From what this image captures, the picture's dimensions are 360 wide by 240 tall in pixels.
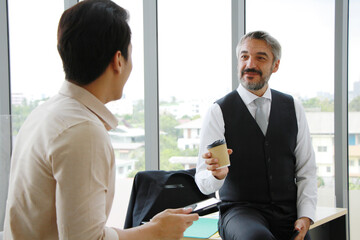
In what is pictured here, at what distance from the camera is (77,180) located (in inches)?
39.9

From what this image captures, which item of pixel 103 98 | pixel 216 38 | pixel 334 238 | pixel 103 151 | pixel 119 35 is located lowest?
pixel 334 238

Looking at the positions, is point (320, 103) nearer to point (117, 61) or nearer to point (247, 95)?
point (247, 95)

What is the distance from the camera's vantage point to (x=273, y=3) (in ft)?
10.5

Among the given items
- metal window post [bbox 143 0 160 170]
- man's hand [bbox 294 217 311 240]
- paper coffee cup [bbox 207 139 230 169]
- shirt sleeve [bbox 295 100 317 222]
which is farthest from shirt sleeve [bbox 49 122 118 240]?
metal window post [bbox 143 0 160 170]

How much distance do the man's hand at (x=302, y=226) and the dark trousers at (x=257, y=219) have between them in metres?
0.08

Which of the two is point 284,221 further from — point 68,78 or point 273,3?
point 273,3

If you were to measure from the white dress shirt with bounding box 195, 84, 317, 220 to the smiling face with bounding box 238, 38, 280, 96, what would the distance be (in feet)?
0.15

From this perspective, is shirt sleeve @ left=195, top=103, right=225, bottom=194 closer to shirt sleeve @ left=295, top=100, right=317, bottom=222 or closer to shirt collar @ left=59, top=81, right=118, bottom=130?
shirt sleeve @ left=295, top=100, right=317, bottom=222

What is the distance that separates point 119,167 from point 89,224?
2557mm

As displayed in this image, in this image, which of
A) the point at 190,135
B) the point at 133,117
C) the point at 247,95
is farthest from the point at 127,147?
the point at 247,95

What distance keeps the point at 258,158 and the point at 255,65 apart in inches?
21.8

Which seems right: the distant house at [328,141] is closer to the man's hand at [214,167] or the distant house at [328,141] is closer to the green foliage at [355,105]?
the green foliage at [355,105]

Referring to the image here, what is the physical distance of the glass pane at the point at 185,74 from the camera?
134 inches

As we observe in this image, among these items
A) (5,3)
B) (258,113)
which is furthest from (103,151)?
(5,3)
